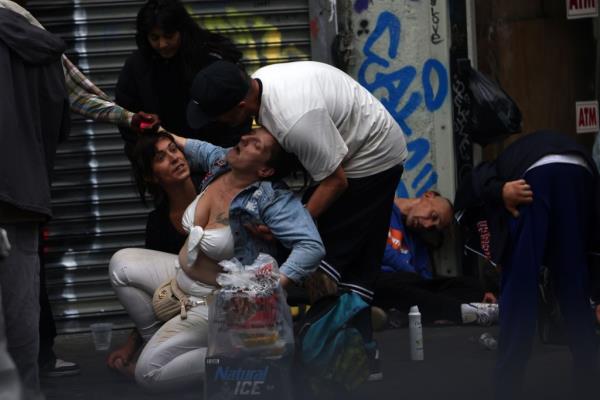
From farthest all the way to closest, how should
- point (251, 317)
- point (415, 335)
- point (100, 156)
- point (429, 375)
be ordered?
point (100, 156) < point (415, 335) < point (429, 375) < point (251, 317)

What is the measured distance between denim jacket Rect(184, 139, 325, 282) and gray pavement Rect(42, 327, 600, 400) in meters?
0.63

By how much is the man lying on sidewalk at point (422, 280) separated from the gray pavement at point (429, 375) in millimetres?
97

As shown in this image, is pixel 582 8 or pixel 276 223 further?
pixel 582 8

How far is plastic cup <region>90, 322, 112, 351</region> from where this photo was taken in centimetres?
751

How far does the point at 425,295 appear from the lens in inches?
306

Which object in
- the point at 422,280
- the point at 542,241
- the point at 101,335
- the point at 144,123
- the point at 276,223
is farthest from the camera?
the point at 422,280

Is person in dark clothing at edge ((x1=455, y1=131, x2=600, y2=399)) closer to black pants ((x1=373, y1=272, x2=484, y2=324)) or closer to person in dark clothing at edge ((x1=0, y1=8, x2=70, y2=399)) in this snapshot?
person in dark clothing at edge ((x1=0, y1=8, x2=70, y2=399))

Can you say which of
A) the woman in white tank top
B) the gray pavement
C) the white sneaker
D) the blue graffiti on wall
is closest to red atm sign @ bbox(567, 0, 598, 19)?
the blue graffiti on wall

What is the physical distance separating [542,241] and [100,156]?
3709 millimetres

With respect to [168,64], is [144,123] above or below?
below

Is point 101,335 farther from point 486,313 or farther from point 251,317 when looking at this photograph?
point 251,317

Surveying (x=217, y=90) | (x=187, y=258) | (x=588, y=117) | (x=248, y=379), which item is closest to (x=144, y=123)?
(x=187, y=258)

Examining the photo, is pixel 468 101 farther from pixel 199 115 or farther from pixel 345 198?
pixel 199 115

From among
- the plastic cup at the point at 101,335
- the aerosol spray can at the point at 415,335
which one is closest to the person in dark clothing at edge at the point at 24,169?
the aerosol spray can at the point at 415,335
